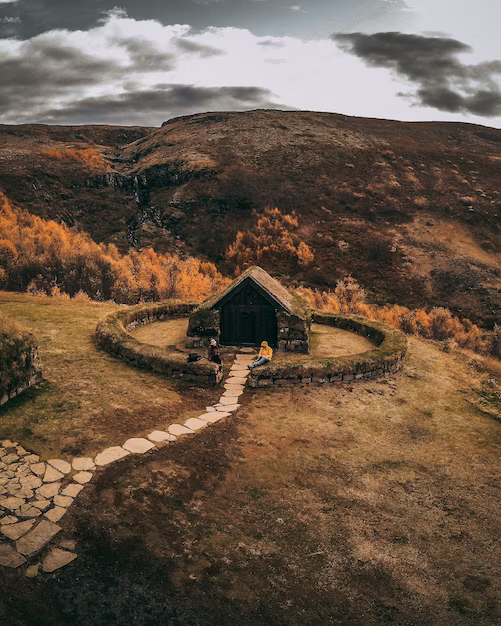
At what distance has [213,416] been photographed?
1229 centimetres

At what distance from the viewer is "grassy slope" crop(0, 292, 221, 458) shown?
10336mm

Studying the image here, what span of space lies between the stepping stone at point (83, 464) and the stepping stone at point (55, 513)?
1.25 metres

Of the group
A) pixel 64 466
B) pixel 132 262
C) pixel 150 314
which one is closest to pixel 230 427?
pixel 64 466

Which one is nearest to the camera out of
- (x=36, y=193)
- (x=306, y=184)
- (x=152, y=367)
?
(x=152, y=367)

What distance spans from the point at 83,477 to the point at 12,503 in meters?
1.32

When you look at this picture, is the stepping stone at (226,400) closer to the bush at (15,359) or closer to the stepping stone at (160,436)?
the stepping stone at (160,436)

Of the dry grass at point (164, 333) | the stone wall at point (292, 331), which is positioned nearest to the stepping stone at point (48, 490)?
the dry grass at point (164, 333)

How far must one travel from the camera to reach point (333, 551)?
24.6 feet

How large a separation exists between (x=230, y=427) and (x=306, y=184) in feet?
196

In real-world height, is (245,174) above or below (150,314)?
above

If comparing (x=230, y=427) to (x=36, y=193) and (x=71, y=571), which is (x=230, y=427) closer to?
(x=71, y=571)

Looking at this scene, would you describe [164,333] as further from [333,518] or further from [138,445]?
[333,518]

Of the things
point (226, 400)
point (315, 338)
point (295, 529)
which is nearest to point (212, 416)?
point (226, 400)

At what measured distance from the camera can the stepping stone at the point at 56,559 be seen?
259 inches
